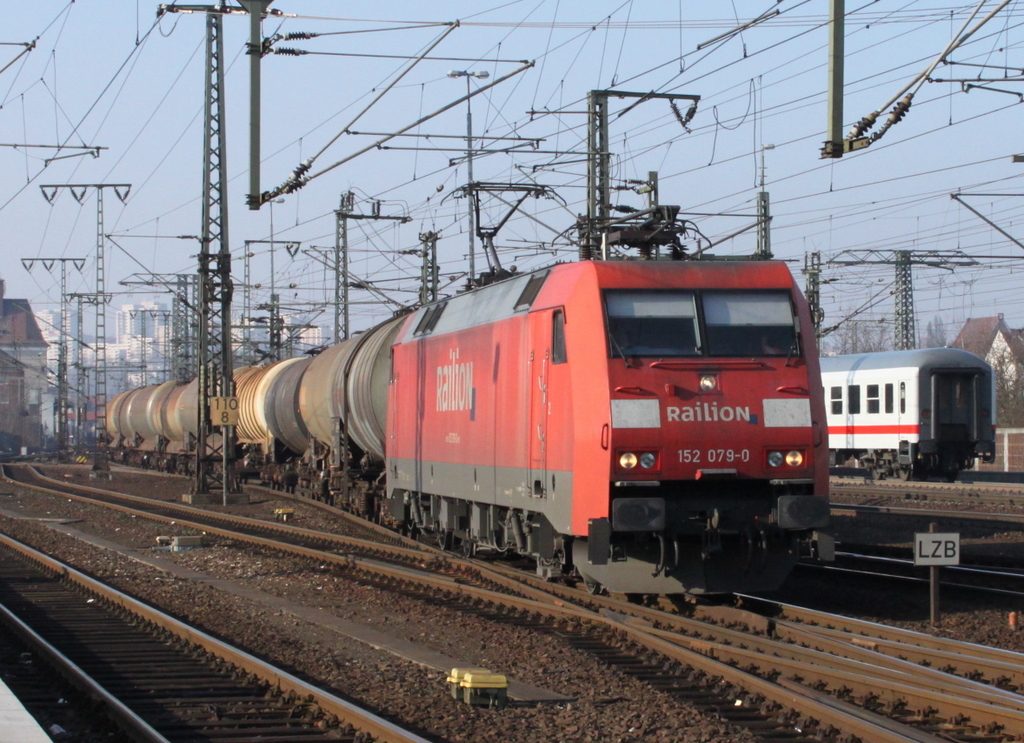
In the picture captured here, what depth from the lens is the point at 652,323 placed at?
1145 centimetres

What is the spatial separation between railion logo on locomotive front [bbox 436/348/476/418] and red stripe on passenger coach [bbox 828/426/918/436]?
19.0 meters

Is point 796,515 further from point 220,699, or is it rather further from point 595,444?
point 220,699

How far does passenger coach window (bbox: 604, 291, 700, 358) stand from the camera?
11297mm

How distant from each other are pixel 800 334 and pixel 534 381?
8.78 feet

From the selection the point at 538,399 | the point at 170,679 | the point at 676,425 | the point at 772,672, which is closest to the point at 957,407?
the point at 538,399

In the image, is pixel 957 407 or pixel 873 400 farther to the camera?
pixel 873 400

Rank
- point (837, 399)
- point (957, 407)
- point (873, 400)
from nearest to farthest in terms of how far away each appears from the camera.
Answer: point (957, 407)
point (873, 400)
point (837, 399)

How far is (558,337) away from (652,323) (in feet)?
3.24

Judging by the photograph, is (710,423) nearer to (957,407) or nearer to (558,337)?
(558,337)

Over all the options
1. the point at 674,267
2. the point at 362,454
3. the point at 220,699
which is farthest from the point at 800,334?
the point at 362,454

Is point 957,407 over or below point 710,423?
over

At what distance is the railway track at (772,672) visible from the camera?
7.46 m

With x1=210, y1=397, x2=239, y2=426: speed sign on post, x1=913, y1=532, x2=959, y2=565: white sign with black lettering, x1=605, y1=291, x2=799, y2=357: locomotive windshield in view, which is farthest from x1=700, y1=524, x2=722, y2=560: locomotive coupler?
x1=210, y1=397, x2=239, y2=426: speed sign on post

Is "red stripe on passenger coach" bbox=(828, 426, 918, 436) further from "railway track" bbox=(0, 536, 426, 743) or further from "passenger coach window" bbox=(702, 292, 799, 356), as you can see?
"railway track" bbox=(0, 536, 426, 743)
